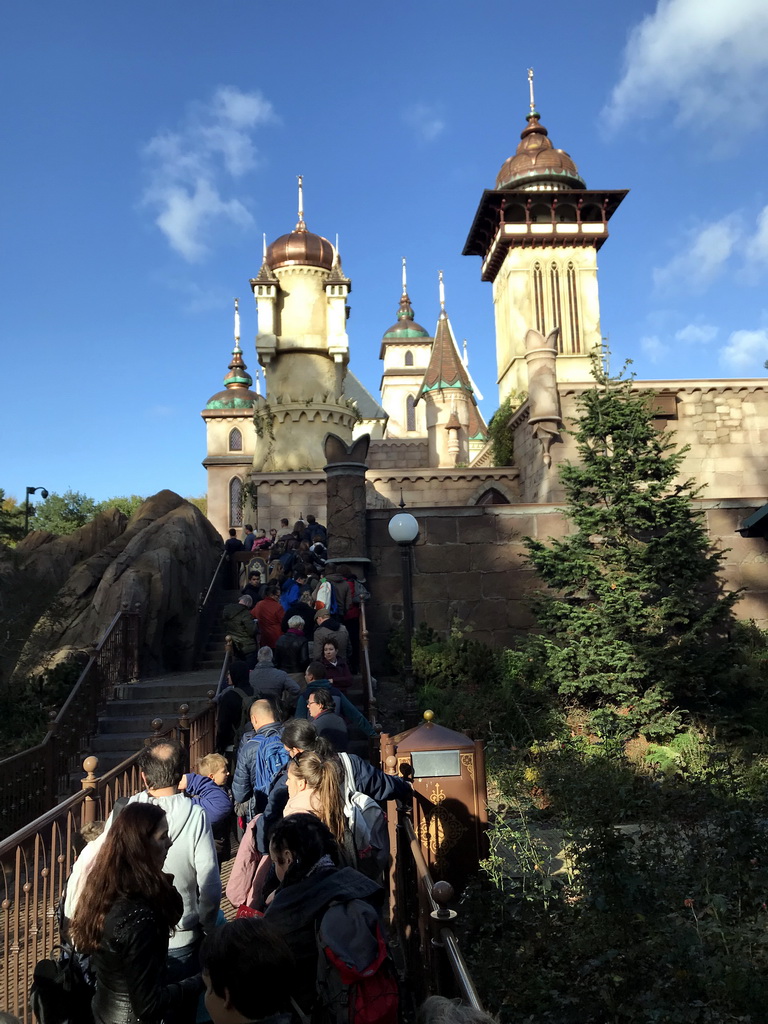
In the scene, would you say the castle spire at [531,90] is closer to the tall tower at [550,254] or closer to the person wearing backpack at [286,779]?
the tall tower at [550,254]

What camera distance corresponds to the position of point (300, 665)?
39.7ft

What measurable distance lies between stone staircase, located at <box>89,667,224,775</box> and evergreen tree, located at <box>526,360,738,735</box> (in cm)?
542

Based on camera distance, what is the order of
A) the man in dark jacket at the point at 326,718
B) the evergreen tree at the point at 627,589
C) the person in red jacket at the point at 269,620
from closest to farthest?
1. the man in dark jacket at the point at 326,718
2. the person in red jacket at the point at 269,620
3. the evergreen tree at the point at 627,589

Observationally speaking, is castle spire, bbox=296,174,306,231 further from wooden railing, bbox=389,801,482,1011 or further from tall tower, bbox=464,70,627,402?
wooden railing, bbox=389,801,482,1011

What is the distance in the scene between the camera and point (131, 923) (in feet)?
9.98

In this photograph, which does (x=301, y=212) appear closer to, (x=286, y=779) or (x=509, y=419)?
(x=509, y=419)

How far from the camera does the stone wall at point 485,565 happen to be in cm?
1620

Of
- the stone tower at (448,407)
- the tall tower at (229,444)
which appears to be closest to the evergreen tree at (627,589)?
the stone tower at (448,407)

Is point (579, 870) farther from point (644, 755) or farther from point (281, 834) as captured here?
point (644, 755)

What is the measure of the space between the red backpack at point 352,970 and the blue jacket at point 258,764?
2.47 meters

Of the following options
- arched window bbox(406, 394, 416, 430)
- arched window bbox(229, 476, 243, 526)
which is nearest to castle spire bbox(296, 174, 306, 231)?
arched window bbox(229, 476, 243, 526)

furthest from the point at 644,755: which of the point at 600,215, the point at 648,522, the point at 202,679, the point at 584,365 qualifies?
the point at 600,215

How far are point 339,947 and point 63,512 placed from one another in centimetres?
6276

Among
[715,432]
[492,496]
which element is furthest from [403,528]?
[492,496]
